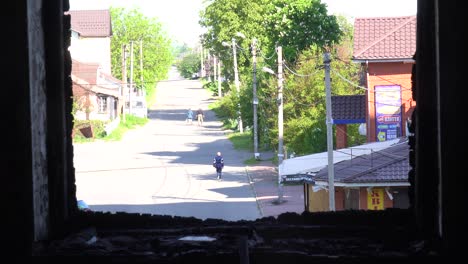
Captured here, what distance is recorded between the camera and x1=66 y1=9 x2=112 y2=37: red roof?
70.6 m

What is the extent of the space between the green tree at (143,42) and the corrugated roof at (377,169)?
50.0 m

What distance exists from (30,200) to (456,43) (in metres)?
1.65

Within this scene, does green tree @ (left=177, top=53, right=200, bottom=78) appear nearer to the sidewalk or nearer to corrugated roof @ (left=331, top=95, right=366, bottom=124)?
the sidewalk

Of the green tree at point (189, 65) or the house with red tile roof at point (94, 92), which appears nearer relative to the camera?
the house with red tile roof at point (94, 92)

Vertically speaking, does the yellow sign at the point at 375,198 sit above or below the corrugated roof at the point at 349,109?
below

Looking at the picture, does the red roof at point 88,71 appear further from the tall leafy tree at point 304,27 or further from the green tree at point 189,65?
the green tree at point 189,65

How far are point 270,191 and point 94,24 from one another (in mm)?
40878

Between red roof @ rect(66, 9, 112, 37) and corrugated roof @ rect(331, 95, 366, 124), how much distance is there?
41472mm

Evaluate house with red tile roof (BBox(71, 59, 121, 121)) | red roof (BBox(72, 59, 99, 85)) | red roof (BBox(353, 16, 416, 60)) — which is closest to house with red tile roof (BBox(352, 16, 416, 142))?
red roof (BBox(353, 16, 416, 60))

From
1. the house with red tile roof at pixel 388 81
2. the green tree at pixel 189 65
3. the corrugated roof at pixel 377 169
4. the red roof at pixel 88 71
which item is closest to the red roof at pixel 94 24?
the red roof at pixel 88 71

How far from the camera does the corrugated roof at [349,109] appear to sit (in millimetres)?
30406

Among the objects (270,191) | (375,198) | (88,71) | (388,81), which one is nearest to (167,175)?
(270,191)

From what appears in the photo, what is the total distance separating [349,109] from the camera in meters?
30.8

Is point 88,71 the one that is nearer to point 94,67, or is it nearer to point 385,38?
point 94,67
